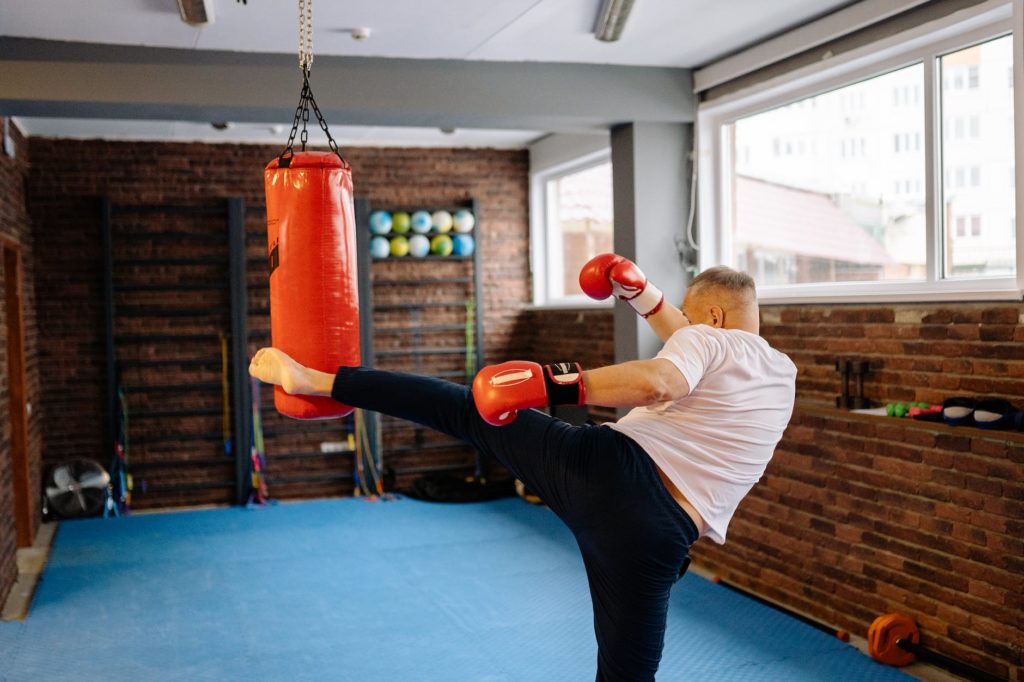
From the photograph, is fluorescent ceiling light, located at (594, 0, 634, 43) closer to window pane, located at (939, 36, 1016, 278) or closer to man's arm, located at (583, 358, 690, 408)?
window pane, located at (939, 36, 1016, 278)

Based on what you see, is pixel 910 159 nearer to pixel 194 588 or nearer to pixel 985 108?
pixel 985 108

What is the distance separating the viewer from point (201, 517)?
755 cm

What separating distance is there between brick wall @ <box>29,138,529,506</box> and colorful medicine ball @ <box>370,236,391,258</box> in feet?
1.40

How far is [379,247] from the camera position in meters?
8.27

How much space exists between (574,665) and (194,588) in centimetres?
258

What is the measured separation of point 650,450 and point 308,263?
134cm

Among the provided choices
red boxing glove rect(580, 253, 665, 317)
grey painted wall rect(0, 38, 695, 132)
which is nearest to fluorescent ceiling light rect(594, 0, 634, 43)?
grey painted wall rect(0, 38, 695, 132)

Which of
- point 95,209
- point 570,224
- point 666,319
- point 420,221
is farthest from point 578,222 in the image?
point 666,319

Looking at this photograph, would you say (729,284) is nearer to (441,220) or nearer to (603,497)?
(603,497)

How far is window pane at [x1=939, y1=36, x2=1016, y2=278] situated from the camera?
158 inches

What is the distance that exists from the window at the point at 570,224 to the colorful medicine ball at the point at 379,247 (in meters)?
1.44

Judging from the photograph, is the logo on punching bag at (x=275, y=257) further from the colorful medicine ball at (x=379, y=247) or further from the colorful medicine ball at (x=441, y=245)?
the colorful medicine ball at (x=441, y=245)

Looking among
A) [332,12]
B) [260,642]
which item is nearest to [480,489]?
[260,642]

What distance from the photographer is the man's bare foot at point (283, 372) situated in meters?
2.96
